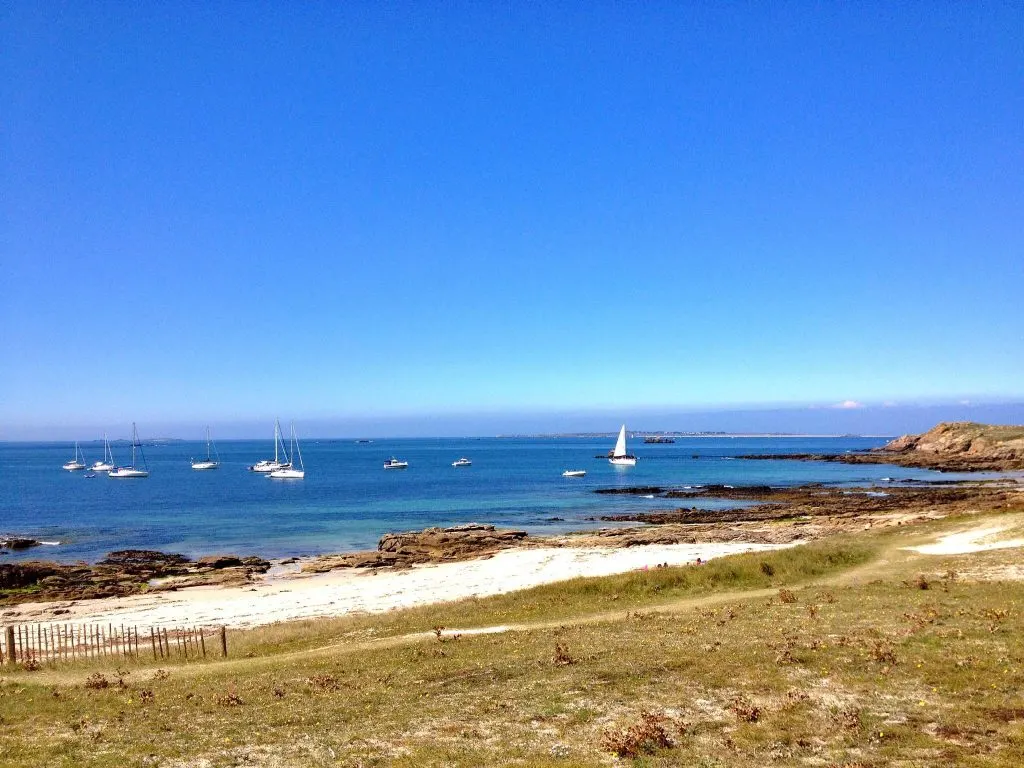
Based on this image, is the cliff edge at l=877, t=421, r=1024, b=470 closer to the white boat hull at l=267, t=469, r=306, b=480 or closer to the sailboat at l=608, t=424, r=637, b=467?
the sailboat at l=608, t=424, r=637, b=467

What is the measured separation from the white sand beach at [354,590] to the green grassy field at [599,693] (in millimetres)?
12380

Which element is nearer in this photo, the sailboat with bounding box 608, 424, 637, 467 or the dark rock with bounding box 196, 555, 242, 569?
the dark rock with bounding box 196, 555, 242, 569

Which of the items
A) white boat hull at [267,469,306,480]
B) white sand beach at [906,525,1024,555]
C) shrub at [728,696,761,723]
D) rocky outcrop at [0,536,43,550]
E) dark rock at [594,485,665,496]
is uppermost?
shrub at [728,696,761,723]

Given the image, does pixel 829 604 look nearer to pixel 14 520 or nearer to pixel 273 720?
pixel 273 720

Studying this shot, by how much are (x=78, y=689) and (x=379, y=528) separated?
56.4 metres

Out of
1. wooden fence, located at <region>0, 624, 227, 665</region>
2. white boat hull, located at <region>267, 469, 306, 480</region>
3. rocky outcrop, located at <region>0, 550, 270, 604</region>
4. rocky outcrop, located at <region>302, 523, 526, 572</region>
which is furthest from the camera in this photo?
white boat hull, located at <region>267, 469, 306, 480</region>

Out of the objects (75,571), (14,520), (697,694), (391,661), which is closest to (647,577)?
(391,661)

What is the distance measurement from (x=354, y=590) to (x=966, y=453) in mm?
178467

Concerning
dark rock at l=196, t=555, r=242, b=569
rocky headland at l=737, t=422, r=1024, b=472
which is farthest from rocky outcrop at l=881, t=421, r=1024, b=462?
dark rock at l=196, t=555, r=242, b=569

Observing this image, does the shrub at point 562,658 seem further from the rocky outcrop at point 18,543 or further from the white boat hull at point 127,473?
the white boat hull at point 127,473

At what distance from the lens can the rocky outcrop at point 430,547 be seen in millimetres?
53969

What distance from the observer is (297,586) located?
45.1 meters

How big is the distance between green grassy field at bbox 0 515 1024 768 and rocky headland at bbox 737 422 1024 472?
13981 centimetres

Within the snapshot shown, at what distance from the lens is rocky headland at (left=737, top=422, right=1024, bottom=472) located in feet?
467
